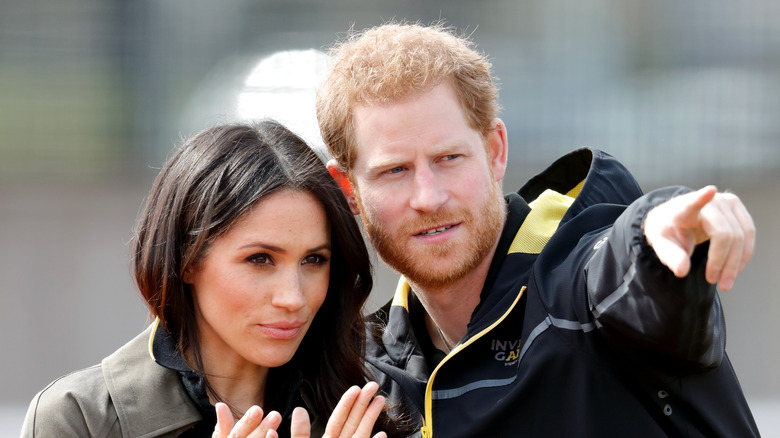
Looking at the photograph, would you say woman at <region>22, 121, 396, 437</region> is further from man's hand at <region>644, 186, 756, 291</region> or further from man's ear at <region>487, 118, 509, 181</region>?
man's hand at <region>644, 186, 756, 291</region>

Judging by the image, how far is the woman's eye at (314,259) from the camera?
2.04m

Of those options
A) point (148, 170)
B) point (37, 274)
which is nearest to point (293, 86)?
point (148, 170)

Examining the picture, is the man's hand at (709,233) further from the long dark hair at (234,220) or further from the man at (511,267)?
the long dark hair at (234,220)

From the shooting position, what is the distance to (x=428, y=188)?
209 centimetres

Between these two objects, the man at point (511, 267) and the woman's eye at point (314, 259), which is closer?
the man at point (511, 267)

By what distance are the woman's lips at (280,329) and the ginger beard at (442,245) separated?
0.31 metres

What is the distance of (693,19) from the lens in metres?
5.28

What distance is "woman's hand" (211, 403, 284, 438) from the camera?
64.4 inches

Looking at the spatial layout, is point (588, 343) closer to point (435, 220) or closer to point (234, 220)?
point (435, 220)

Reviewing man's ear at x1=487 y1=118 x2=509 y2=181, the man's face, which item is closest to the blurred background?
man's ear at x1=487 y1=118 x2=509 y2=181

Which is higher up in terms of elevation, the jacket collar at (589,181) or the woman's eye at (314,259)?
the jacket collar at (589,181)

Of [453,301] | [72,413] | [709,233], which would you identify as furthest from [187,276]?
[709,233]

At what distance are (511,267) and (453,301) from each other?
25 centimetres

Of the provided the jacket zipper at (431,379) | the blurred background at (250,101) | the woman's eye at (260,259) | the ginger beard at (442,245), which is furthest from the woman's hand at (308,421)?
the blurred background at (250,101)
